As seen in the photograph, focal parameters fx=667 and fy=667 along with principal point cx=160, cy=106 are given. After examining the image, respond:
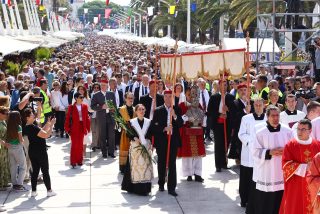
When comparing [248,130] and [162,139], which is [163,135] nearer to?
[162,139]

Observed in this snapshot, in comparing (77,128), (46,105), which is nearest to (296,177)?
(77,128)

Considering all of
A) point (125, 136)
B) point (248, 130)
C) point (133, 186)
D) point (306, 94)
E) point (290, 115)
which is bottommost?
point (133, 186)

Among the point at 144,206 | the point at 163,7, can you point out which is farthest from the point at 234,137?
the point at 163,7

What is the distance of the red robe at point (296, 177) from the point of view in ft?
26.0

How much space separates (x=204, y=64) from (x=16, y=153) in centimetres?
365

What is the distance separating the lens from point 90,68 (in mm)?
25609

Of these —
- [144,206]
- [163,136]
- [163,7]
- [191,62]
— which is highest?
[163,7]

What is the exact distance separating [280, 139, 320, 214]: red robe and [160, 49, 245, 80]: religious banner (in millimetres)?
3913

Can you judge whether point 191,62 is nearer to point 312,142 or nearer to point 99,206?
point 99,206

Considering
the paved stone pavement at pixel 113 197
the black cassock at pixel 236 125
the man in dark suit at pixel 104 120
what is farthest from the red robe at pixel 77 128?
the black cassock at pixel 236 125

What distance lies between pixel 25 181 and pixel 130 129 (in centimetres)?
232

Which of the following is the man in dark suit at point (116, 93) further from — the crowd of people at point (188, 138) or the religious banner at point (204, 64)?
the religious banner at point (204, 64)

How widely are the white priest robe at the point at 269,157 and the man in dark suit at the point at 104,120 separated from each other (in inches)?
253

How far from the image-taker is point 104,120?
49.3 ft
